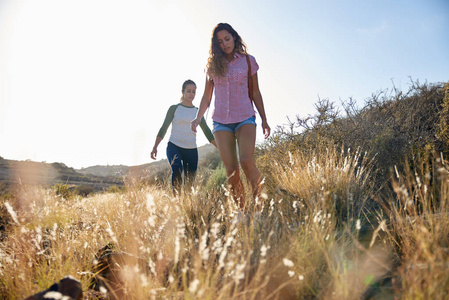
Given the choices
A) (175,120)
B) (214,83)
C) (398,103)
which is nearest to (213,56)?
(214,83)

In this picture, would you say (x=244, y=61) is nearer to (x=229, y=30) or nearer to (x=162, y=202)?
(x=229, y=30)

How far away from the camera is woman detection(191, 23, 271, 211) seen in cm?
350

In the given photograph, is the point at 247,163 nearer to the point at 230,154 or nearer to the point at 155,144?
the point at 230,154

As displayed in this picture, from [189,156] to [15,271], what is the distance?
323 cm

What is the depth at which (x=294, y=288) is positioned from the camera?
6.17 feet

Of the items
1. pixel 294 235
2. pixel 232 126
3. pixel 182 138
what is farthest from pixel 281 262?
pixel 182 138

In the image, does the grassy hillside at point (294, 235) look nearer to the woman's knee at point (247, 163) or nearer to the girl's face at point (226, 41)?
the woman's knee at point (247, 163)

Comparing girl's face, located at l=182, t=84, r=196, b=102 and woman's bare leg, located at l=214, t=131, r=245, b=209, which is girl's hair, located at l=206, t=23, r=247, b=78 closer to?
woman's bare leg, located at l=214, t=131, r=245, b=209

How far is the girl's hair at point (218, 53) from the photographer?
3586mm

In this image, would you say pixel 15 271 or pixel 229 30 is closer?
pixel 15 271

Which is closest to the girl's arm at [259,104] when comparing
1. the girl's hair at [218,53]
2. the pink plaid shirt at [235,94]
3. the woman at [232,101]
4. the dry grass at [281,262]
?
the woman at [232,101]

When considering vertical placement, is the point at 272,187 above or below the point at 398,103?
below

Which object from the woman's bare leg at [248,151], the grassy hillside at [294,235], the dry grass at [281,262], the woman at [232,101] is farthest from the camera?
the woman at [232,101]

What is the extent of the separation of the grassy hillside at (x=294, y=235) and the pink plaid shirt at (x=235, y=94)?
93 cm
